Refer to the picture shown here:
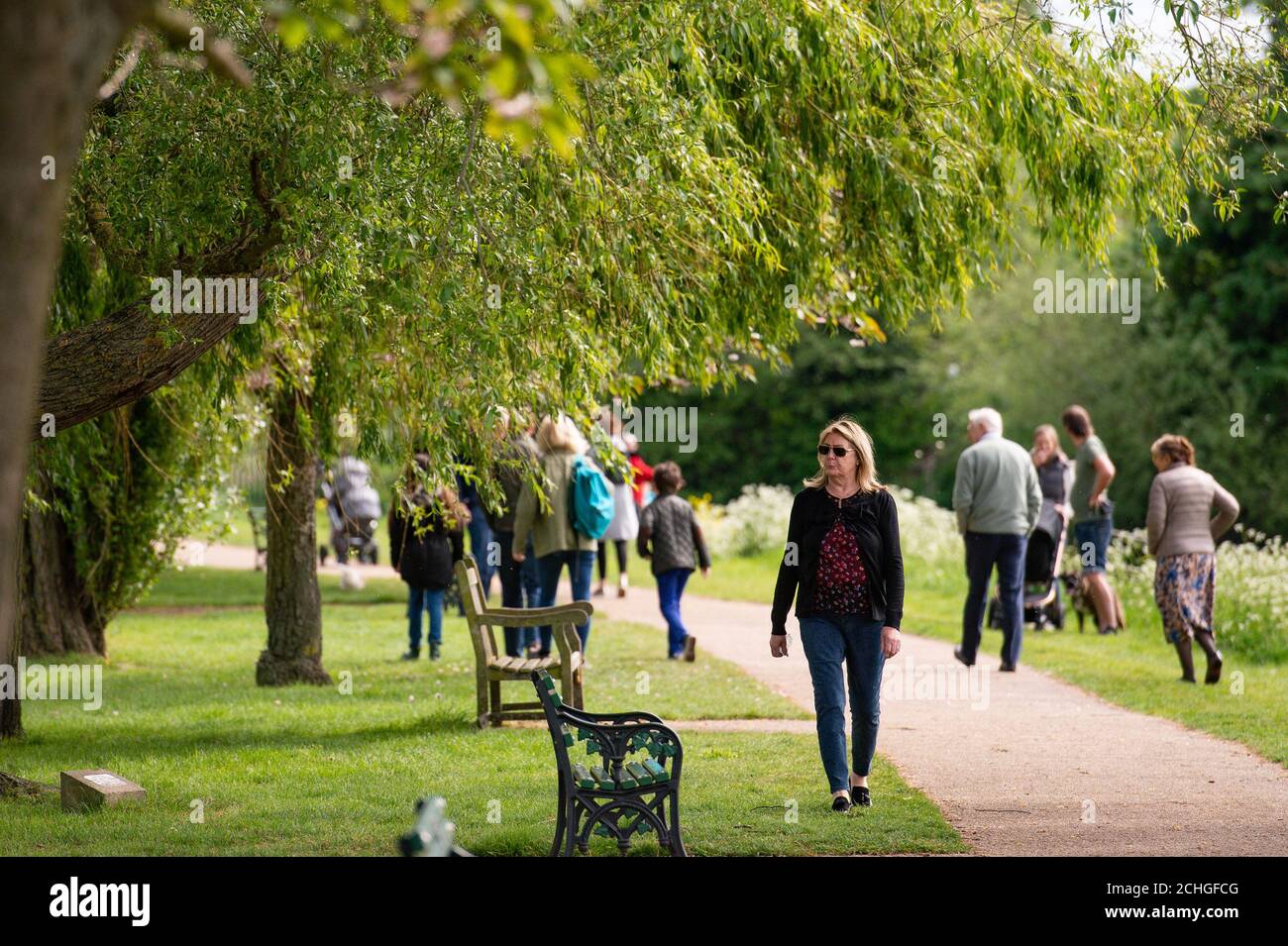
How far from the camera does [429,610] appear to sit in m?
14.6

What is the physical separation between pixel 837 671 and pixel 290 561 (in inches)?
241

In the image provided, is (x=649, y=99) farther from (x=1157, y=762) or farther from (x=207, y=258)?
(x=1157, y=762)

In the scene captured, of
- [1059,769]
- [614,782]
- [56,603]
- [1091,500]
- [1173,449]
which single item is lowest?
[1059,769]

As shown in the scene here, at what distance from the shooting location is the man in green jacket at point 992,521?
42.1 feet

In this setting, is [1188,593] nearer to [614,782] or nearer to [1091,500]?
[1091,500]

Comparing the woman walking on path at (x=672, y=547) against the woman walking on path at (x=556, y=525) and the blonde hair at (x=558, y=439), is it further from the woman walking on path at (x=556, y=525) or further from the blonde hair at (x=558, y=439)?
the blonde hair at (x=558, y=439)

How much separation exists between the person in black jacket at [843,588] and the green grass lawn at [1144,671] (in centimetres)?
305

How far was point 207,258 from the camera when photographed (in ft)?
25.5

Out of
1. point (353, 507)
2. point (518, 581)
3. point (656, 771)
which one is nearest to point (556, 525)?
point (518, 581)

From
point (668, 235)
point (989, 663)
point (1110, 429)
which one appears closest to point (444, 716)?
point (668, 235)

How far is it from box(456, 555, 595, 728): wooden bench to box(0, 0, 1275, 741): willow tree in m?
1.45

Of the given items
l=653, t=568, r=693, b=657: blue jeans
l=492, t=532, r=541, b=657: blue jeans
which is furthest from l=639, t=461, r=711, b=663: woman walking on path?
l=492, t=532, r=541, b=657: blue jeans

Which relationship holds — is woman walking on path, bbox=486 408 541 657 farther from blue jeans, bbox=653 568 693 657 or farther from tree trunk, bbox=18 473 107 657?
tree trunk, bbox=18 473 107 657

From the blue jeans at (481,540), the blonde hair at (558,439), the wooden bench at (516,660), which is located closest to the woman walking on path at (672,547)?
the blonde hair at (558,439)
